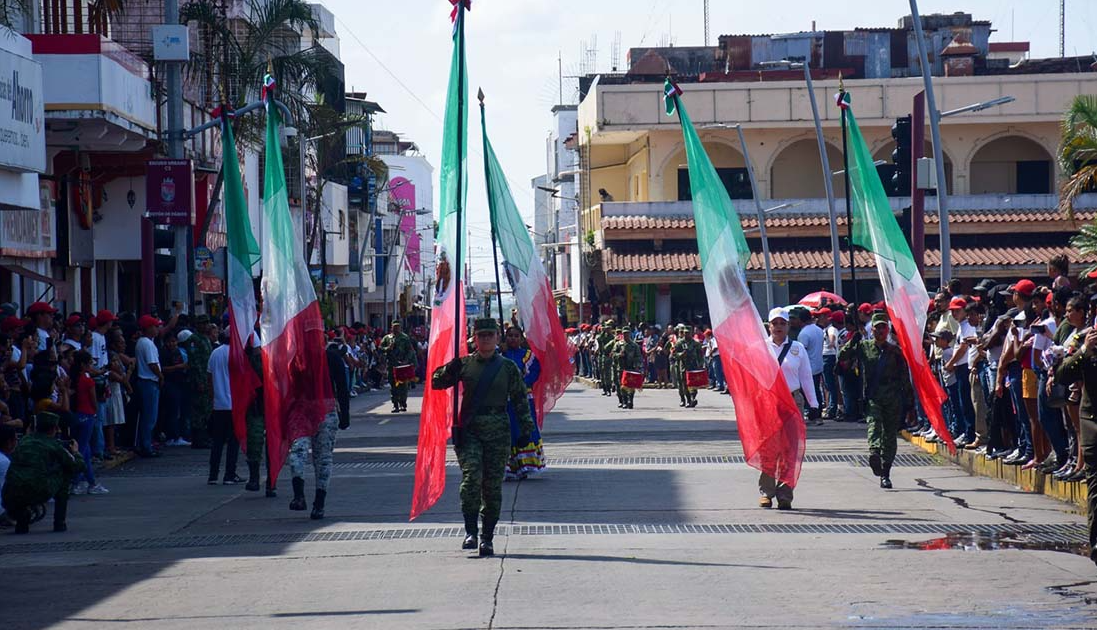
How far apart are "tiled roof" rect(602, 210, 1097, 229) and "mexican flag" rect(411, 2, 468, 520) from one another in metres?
41.5

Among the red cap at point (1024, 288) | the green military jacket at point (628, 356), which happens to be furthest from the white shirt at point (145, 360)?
the green military jacket at point (628, 356)

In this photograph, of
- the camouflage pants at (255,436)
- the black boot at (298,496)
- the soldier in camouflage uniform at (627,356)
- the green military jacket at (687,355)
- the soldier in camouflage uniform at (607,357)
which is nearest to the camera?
the black boot at (298,496)

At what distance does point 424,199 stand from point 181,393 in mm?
114477

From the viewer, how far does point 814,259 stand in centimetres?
5256

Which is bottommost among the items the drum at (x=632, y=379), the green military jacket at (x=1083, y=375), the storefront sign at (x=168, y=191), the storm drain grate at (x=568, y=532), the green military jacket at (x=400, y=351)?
the storm drain grate at (x=568, y=532)

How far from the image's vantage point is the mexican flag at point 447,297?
12.2 meters

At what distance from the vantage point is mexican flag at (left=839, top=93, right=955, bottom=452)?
15.1m

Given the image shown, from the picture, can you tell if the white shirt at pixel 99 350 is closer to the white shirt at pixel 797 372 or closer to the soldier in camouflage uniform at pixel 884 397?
the white shirt at pixel 797 372

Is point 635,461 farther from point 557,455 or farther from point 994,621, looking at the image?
point 994,621

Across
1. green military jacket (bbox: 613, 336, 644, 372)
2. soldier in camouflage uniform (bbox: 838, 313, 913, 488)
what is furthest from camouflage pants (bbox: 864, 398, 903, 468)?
green military jacket (bbox: 613, 336, 644, 372)

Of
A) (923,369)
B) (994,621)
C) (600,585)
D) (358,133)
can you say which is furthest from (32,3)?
(358,133)

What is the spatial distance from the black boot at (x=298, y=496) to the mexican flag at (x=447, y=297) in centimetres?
227

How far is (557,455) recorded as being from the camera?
2003cm

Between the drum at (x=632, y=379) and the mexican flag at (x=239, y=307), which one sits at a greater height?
the mexican flag at (x=239, y=307)
